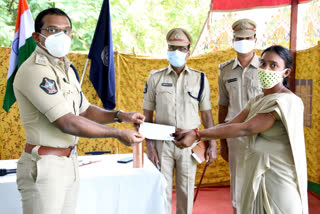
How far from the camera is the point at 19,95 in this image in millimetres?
2049

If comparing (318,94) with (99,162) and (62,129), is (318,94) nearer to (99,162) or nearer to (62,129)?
(99,162)

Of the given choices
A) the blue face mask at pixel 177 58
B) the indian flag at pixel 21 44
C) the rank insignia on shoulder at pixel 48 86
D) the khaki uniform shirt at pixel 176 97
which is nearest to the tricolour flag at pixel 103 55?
the indian flag at pixel 21 44

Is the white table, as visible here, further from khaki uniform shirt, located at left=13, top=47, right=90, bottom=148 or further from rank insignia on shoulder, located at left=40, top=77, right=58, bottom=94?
rank insignia on shoulder, located at left=40, top=77, right=58, bottom=94

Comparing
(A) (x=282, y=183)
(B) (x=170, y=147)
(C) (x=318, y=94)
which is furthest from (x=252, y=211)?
(C) (x=318, y=94)

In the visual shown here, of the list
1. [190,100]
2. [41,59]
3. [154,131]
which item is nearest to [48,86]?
[41,59]

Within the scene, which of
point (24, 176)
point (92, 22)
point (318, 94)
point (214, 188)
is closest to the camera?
point (24, 176)

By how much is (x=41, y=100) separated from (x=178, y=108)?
152cm

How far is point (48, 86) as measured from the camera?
6.61ft

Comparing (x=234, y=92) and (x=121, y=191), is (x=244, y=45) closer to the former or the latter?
(x=234, y=92)

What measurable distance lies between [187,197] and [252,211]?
1.05m

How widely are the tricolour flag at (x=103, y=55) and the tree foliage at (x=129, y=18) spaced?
13.9 ft

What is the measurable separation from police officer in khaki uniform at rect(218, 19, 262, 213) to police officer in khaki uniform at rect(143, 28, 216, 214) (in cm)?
20

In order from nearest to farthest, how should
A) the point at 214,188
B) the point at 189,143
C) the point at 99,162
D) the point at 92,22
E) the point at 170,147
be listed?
the point at 189,143 → the point at 99,162 → the point at 170,147 → the point at 214,188 → the point at 92,22

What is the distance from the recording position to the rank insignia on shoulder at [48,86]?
6.55ft
